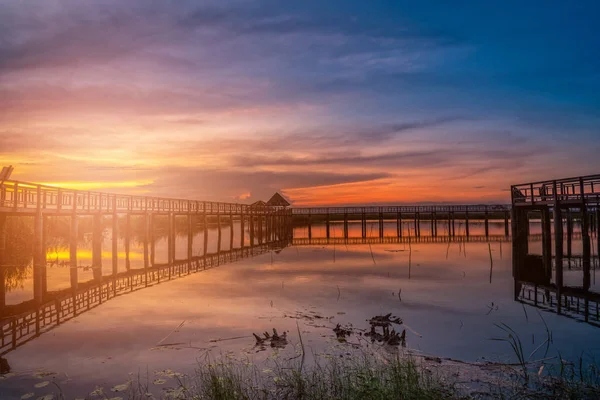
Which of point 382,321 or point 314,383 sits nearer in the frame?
point 314,383

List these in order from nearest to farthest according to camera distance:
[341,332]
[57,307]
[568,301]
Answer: [341,332] → [57,307] → [568,301]

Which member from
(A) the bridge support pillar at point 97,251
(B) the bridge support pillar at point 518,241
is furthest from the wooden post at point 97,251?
(B) the bridge support pillar at point 518,241

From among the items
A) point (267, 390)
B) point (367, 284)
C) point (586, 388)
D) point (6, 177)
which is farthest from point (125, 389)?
point (6, 177)

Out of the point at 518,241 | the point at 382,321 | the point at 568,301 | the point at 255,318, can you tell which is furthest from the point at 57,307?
the point at 518,241

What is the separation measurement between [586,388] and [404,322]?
599 cm

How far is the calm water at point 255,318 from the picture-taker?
30.2ft

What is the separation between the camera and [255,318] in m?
13.2

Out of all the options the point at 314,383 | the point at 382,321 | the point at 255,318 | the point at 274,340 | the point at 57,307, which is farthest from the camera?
the point at 57,307

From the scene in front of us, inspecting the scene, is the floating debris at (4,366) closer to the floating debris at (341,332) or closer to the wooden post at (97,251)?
the floating debris at (341,332)

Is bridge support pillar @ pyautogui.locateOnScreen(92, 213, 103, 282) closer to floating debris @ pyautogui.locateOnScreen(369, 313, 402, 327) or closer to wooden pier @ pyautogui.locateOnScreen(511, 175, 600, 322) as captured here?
floating debris @ pyautogui.locateOnScreen(369, 313, 402, 327)

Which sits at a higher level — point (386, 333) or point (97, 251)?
point (97, 251)

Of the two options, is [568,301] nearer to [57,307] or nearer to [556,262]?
[556,262]

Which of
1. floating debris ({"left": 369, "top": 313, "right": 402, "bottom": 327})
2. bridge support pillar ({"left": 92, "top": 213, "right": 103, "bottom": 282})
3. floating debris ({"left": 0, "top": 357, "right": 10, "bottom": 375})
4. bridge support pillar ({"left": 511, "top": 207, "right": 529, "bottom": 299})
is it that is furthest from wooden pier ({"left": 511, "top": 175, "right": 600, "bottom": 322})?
bridge support pillar ({"left": 92, "top": 213, "right": 103, "bottom": 282})

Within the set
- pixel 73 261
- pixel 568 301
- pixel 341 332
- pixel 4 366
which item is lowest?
pixel 568 301
